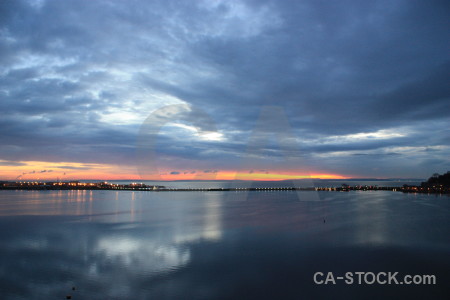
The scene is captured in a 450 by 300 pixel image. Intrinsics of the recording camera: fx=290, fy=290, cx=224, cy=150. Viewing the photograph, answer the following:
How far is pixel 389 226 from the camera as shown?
36469 mm

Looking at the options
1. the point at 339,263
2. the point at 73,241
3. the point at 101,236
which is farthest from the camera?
the point at 101,236

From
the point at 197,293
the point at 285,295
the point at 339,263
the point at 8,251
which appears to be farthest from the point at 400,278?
the point at 8,251

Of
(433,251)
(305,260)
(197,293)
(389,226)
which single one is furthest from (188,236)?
(389,226)

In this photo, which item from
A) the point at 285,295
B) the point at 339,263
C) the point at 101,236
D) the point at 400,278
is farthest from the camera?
Answer: the point at 101,236

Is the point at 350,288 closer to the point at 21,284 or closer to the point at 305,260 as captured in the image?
the point at 305,260

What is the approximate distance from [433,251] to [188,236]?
839 inches

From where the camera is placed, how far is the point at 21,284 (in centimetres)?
1559

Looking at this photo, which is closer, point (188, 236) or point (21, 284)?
point (21, 284)

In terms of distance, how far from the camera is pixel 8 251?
2270cm

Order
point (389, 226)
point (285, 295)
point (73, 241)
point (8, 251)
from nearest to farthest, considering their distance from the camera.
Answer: point (285, 295) → point (8, 251) → point (73, 241) → point (389, 226)

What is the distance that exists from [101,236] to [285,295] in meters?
20.8

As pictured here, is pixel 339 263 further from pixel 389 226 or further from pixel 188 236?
pixel 389 226

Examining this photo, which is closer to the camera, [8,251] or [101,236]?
[8,251]

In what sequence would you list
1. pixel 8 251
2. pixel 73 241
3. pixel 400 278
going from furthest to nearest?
pixel 73 241 < pixel 8 251 < pixel 400 278
